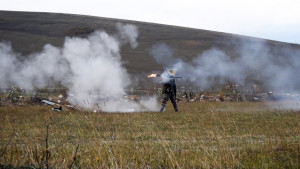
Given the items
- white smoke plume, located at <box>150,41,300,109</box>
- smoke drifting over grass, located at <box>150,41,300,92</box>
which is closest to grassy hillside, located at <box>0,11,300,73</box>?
white smoke plume, located at <box>150,41,300,109</box>

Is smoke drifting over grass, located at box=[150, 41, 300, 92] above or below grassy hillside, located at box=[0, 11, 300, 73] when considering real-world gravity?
below

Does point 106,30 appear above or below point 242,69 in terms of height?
above

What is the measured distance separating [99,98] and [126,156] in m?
15.1

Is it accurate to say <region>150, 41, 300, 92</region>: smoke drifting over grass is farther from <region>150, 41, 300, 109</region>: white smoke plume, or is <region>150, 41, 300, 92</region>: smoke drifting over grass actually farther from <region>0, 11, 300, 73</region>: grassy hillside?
<region>0, 11, 300, 73</region>: grassy hillside

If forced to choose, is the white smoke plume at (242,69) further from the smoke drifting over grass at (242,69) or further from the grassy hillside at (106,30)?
the grassy hillside at (106,30)

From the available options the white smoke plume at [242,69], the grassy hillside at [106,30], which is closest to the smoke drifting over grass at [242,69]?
the white smoke plume at [242,69]

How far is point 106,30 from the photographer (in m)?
90.9

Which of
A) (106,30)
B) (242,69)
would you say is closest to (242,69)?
(242,69)

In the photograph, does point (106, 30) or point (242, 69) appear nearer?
point (242, 69)

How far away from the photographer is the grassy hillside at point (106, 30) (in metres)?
69.1

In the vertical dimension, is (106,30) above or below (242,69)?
above

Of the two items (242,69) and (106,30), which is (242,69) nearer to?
(242,69)

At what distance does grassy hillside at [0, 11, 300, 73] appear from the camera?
6906 centimetres

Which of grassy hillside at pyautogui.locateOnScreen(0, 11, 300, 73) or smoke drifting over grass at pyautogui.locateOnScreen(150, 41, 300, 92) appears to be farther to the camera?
grassy hillside at pyautogui.locateOnScreen(0, 11, 300, 73)
